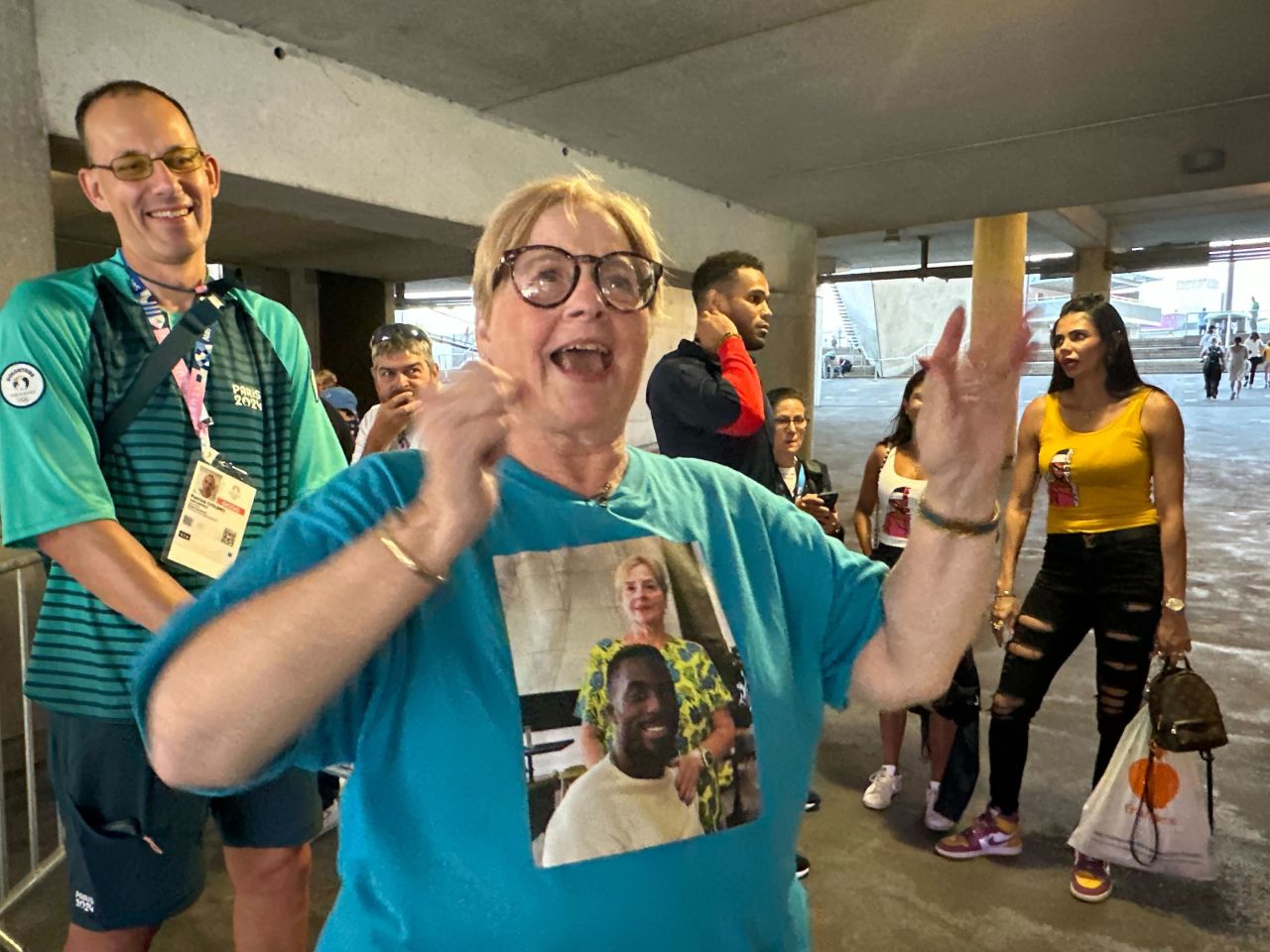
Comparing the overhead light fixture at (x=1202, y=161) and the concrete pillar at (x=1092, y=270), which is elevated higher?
the concrete pillar at (x=1092, y=270)

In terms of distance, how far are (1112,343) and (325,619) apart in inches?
116

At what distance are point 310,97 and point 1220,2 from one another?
12.5 feet

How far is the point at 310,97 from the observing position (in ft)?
12.0

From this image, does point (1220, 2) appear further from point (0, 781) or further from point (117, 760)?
point (0, 781)

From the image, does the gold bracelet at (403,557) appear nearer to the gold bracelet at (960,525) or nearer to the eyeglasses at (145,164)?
the gold bracelet at (960,525)

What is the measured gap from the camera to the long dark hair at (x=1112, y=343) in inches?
115

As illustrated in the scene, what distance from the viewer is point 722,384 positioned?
280cm

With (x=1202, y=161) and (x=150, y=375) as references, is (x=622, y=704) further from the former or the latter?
(x=1202, y=161)

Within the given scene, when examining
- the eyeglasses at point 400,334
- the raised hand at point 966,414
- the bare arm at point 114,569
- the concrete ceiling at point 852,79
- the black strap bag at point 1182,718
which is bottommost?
the black strap bag at point 1182,718

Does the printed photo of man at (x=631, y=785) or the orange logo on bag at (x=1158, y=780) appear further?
the orange logo on bag at (x=1158, y=780)

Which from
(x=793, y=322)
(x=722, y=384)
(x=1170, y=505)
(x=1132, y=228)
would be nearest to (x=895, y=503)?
(x=1170, y=505)

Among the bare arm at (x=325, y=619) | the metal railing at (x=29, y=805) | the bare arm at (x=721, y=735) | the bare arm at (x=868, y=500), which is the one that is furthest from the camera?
the bare arm at (x=868, y=500)

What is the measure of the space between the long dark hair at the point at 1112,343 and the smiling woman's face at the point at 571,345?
232cm

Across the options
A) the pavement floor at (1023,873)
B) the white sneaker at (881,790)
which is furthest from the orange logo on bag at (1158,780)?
the white sneaker at (881,790)
